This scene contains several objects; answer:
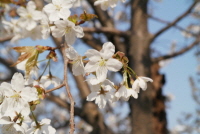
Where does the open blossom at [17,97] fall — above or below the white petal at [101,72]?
below

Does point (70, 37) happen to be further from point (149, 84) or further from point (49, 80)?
point (149, 84)

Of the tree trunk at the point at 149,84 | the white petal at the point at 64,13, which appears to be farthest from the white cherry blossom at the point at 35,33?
the tree trunk at the point at 149,84

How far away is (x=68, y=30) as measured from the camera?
82 centimetres

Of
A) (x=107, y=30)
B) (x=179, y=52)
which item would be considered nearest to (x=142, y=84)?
(x=107, y=30)

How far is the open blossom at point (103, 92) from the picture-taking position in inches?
29.8

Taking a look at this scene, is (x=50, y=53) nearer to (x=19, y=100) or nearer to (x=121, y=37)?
(x=19, y=100)

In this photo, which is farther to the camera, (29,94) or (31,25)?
(31,25)

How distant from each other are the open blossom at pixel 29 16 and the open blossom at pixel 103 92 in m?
0.50

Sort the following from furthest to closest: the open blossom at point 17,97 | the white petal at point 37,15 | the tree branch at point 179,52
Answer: the tree branch at point 179,52, the white petal at point 37,15, the open blossom at point 17,97

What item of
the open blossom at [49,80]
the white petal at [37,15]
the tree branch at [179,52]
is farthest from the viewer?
the tree branch at [179,52]

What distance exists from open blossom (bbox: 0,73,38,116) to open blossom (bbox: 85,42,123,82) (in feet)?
0.56

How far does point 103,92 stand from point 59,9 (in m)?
0.30

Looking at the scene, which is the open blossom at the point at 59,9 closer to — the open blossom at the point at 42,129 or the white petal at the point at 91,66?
the white petal at the point at 91,66

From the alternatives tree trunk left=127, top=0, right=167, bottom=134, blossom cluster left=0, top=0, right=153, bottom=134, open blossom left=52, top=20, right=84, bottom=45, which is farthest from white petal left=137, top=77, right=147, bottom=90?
tree trunk left=127, top=0, right=167, bottom=134
